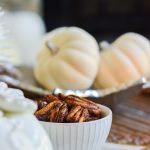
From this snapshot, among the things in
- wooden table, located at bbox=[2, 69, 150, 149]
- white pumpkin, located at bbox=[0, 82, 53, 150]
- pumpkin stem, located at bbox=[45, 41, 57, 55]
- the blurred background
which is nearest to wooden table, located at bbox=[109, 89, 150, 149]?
wooden table, located at bbox=[2, 69, 150, 149]

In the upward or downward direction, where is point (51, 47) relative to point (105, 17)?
upward

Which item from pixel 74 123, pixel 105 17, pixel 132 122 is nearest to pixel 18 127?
pixel 74 123

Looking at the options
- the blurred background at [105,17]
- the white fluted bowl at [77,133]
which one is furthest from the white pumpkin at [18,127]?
the blurred background at [105,17]

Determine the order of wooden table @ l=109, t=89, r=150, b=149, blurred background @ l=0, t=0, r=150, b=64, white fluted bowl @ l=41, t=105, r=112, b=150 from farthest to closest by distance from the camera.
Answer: blurred background @ l=0, t=0, r=150, b=64
wooden table @ l=109, t=89, r=150, b=149
white fluted bowl @ l=41, t=105, r=112, b=150

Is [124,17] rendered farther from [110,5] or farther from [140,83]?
[140,83]

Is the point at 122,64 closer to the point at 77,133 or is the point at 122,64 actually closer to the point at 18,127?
the point at 77,133

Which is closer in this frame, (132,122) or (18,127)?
(18,127)

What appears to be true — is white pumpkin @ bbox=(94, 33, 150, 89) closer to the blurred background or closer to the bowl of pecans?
the bowl of pecans
